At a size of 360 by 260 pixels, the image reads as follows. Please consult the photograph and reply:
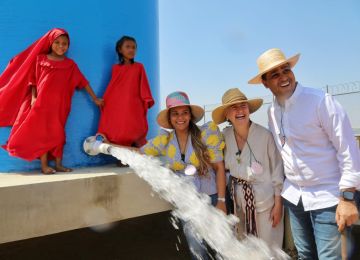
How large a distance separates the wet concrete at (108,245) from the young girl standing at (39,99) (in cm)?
137

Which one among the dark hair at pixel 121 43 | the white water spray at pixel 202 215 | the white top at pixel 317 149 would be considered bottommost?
the white water spray at pixel 202 215

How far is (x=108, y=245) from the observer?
13.2ft

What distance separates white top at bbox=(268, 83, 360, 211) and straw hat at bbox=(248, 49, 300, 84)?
0.20 m

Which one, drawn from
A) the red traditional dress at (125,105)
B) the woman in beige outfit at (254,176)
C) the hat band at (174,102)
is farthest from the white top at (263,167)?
the red traditional dress at (125,105)

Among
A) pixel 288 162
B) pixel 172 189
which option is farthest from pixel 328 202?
pixel 172 189

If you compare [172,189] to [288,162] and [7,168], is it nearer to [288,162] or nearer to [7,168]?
[288,162]

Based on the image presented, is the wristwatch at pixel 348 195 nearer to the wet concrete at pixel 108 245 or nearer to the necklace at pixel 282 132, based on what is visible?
the necklace at pixel 282 132

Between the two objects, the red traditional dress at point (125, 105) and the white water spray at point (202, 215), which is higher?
the red traditional dress at point (125, 105)

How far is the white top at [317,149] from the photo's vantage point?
6.04ft

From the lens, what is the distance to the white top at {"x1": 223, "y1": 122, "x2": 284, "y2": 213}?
229 cm

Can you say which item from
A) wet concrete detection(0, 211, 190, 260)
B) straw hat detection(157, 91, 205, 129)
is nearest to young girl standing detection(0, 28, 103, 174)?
straw hat detection(157, 91, 205, 129)

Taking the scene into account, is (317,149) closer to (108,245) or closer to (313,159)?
(313,159)

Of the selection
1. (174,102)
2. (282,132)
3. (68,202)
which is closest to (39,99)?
(68,202)

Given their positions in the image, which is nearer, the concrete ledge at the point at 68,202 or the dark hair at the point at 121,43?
the concrete ledge at the point at 68,202
